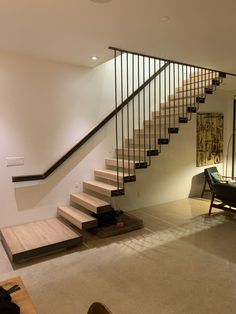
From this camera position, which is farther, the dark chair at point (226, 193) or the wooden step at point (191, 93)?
the wooden step at point (191, 93)

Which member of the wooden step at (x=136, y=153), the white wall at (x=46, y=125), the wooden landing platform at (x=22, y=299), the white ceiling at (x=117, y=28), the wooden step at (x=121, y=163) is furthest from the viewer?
the wooden step at (x=136, y=153)

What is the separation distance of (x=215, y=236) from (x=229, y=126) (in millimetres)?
4062

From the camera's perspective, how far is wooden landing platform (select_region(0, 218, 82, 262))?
326cm

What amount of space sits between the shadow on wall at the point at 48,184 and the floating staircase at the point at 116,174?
1.14 ft

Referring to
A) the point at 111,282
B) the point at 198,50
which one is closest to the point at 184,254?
the point at 111,282

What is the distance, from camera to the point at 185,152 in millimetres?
6266

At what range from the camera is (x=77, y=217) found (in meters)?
3.91

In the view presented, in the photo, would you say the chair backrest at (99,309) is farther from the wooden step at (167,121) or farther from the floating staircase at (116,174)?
the wooden step at (167,121)

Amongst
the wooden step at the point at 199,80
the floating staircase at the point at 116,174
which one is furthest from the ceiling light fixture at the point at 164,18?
the wooden step at the point at 199,80

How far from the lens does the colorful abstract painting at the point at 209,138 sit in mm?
6492

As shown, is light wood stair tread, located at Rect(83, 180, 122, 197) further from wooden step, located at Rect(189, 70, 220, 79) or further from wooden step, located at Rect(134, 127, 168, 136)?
wooden step, located at Rect(189, 70, 220, 79)

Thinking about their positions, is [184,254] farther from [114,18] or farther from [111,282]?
[114,18]

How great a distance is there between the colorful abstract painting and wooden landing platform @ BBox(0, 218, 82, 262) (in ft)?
13.0

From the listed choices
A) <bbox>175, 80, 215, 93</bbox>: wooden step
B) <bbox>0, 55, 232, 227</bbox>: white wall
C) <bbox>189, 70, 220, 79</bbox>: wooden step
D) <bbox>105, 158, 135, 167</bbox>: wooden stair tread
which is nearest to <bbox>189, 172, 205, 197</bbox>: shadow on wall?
<bbox>0, 55, 232, 227</bbox>: white wall
